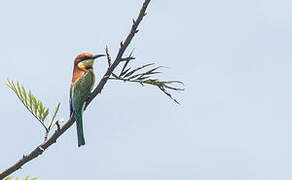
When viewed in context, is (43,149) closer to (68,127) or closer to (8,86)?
(68,127)

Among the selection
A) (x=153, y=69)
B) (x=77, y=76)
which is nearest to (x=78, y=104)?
(x=77, y=76)

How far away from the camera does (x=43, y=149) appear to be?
1848 millimetres

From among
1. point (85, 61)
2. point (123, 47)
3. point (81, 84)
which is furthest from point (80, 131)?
point (123, 47)

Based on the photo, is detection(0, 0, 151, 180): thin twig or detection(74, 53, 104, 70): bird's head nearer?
detection(0, 0, 151, 180): thin twig

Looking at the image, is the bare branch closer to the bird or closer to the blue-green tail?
the blue-green tail

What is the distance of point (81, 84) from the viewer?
3307 millimetres

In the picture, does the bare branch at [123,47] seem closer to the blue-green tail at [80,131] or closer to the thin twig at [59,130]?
the thin twig at [59,130]

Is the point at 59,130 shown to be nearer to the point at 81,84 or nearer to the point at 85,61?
the point at 81,84

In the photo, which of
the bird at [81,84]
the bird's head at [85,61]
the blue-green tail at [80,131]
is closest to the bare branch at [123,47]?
the blue-green tail at [80,131]

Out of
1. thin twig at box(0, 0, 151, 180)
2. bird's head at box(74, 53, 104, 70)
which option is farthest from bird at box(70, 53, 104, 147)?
thin twig at box(0, 0, 151, 180)

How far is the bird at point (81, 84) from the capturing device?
311 cm

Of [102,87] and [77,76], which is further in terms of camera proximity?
[77,76]

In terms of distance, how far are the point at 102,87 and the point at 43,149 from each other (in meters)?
0.34

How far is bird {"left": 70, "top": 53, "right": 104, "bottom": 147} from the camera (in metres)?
3.11
